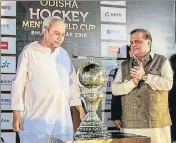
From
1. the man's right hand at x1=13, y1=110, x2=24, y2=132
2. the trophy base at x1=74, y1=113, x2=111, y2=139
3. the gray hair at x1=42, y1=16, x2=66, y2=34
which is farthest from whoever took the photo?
the gray hair at x1=42, y1=16, x2=66, y2=34

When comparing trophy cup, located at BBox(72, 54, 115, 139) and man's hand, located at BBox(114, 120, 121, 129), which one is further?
man's hand, located at BBox(114, 120, 121, 129)

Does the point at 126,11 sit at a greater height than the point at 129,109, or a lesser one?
greater

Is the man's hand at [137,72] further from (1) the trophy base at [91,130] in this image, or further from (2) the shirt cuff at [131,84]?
(1) the trophy base at [91,130]

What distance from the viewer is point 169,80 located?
106 inches

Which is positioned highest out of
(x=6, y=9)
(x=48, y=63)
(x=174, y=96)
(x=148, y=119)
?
(x=6, y=9)

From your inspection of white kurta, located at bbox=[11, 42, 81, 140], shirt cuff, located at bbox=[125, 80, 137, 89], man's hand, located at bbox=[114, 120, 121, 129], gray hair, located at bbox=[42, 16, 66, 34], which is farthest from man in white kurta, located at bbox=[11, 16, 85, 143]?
shirt cuff, located at bbox=[125, 80, 137, 89]

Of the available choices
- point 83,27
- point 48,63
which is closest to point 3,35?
point 48,63

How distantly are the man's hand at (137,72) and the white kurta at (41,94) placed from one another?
520 mm

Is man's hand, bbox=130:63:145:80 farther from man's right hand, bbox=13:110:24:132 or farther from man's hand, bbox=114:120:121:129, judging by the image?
man's right hand, bbox=13:110:24:132

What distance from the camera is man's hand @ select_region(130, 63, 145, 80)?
268 cm

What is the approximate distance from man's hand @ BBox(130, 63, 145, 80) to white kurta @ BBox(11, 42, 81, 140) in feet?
1.71

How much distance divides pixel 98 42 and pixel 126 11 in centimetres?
33

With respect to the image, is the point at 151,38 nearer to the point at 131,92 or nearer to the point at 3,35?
the point at 131,92

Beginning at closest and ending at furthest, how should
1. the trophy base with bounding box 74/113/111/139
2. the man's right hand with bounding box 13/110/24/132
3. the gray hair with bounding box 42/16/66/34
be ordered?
1. the trophy base with bounding box 74/113/111/139
2. the man's right hand with bounding box 13/110/24/132
3. the gray hair with bounding box 42/16/66/34
